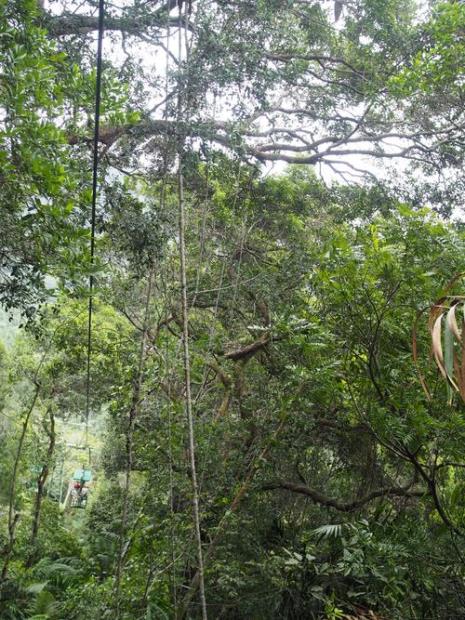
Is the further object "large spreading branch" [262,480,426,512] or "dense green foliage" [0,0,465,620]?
"large spreading branch" [262,480,426,512]

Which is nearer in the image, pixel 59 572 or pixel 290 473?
pixel 290 473

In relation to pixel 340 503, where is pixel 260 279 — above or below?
above

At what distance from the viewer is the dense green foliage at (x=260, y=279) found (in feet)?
9.83

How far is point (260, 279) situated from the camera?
535cm

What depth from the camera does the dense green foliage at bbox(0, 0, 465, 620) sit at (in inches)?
118

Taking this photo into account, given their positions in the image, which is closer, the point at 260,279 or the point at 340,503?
the point at 340,503

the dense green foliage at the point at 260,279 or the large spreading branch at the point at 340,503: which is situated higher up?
the dense green foliage at the point at 260,279

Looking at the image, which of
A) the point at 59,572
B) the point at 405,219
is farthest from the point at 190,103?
the point at 59,572

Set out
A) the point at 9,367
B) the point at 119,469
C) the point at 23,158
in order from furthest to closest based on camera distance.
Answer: the point at 9,367, the point at 119,469, the point at 23,158

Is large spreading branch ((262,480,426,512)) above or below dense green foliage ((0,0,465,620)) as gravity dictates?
below

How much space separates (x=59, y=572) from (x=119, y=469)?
1.79 metres

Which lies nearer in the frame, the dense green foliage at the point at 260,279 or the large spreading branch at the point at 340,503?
the dense green foliage at the point at 260,279

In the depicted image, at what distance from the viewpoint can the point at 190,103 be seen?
138 inches

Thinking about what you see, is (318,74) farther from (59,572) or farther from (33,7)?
(59,572)
